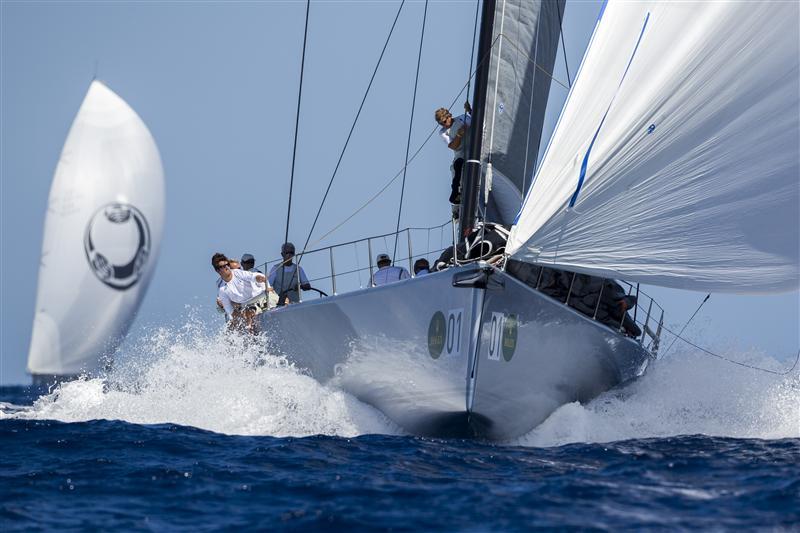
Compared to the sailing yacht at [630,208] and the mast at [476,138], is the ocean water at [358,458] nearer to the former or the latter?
the sailing yacht at [630,208]

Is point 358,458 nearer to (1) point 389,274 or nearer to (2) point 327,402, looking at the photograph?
(2) point 327,402

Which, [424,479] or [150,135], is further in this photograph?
[150,135]

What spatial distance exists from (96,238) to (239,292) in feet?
39.7

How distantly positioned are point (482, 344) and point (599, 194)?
1150mm

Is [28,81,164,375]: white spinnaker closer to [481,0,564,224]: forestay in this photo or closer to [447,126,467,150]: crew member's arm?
[481,0,564,224]: forestay

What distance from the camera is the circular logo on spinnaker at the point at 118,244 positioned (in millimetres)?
20672

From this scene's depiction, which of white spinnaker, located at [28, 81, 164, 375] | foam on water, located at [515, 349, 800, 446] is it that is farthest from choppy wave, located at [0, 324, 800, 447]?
white spinnaker, located at [28, 81, 164, 375]

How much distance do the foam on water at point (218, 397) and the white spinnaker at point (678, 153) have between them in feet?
7.12

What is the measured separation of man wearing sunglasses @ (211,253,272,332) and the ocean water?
22 cm

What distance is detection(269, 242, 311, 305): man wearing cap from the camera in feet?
31.3

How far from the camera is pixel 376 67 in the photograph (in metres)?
9.89

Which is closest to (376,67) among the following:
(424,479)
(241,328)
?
(241,328)

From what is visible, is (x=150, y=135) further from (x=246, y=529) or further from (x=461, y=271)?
(x=246, y=529)

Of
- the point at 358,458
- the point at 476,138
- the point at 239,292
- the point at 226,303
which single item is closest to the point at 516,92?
the point at 476,138
